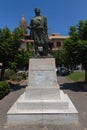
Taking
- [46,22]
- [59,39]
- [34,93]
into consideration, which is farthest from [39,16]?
[59,39]

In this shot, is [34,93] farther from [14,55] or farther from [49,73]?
[14,55]

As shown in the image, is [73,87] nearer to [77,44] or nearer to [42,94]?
[77,44]

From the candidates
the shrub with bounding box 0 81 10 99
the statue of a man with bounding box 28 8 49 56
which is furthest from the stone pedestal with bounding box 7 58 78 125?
the shrub with bounding box 0 81 10 99

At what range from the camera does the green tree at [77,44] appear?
19625 mm

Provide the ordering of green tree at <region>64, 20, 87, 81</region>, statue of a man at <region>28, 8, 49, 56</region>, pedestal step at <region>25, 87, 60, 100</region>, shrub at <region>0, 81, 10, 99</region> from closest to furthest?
pedestal step at <region>25, 87, 60, 100</region>, statue of a man at <region>28, 8, 49, 56</region>, shrub at <region>0, 81, 10, 99</region>, green tree at <region>64, 20, 87, 81</region>

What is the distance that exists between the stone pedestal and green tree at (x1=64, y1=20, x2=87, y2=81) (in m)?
9.71

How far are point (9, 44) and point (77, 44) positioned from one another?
5.39m

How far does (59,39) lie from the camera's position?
8394cm

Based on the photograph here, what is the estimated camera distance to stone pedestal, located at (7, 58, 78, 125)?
28.6ft

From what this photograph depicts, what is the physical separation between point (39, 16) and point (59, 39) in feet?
241

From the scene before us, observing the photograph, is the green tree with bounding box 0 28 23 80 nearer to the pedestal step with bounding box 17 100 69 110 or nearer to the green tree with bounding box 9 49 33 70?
the green tree with bounding box 9 49 33 70

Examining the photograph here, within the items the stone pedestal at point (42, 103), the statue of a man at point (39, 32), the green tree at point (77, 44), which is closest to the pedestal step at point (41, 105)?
the stone pedestal at point (42, 103)

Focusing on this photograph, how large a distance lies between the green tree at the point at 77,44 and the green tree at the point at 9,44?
3.99m

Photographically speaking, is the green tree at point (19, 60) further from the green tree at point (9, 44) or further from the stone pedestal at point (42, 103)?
the stone pedestal at point (42, 103)
